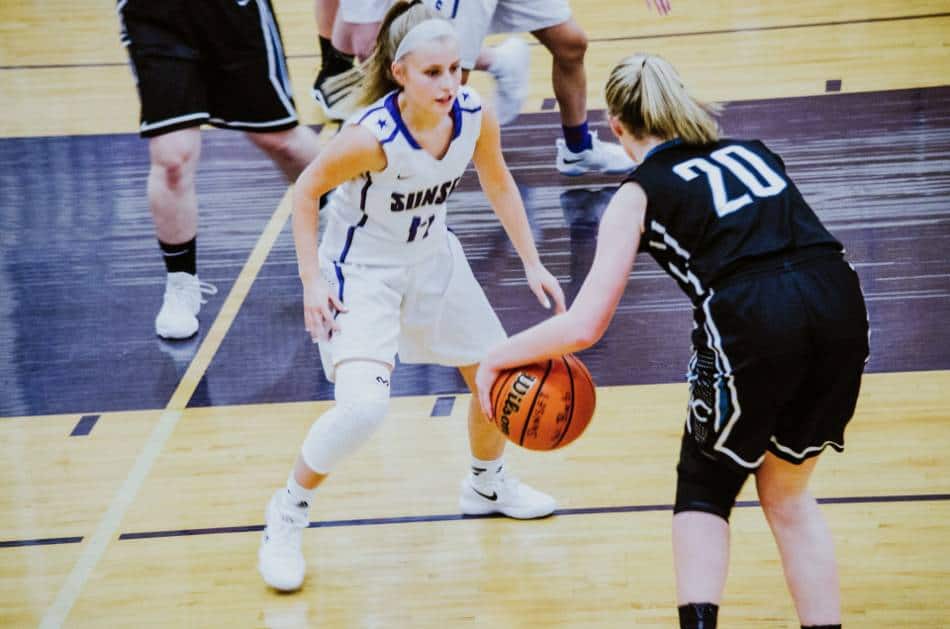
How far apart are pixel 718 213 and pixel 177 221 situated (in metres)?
3.00

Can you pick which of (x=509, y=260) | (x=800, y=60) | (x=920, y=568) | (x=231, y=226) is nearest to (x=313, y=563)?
(x=920, y=568)

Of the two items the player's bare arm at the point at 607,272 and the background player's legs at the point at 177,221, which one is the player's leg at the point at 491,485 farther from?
the background player's legs at the point at 177,221

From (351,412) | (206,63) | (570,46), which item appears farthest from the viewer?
(570,46)

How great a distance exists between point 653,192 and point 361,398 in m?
1.05

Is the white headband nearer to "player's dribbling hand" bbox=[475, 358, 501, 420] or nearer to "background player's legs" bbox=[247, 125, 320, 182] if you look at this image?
"player's dribbling hand" bbox=[475, 358, 501, 420]

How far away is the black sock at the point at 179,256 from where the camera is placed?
5.48 metres

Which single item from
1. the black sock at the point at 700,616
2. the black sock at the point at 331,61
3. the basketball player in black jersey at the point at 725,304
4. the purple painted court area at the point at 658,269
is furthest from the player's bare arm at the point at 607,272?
the black sock at the point at 331,61

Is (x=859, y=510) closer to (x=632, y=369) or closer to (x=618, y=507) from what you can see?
(x=618, y=507)

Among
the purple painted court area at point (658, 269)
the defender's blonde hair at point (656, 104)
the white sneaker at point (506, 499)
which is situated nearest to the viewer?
the defender's blonde hair at point (656, 104)

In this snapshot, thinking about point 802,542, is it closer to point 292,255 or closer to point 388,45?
point 388,45

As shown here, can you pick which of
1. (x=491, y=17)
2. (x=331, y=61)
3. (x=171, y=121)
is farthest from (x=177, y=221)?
(x=331, y=61)

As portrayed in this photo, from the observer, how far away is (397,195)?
12.1ft

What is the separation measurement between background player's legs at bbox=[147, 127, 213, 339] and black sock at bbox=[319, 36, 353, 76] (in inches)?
83.3

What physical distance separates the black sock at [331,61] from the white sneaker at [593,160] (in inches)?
55.0
